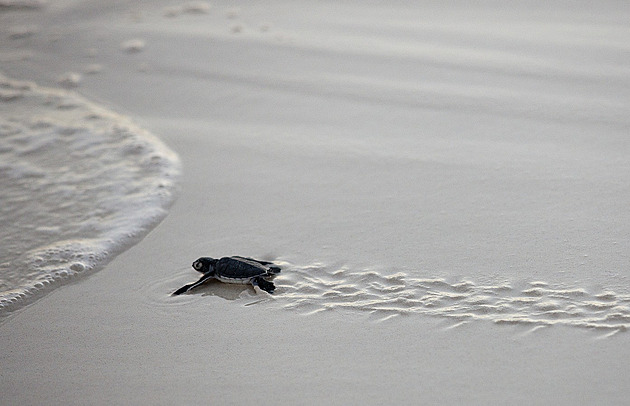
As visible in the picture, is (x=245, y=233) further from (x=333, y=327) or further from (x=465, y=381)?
(x=465, y=381)

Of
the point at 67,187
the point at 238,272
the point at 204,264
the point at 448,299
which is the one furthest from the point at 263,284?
the point at 67,187

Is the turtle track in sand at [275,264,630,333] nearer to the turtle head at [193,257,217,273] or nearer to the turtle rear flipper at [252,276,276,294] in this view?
the turtle rear flipper at [252,276,276,294]

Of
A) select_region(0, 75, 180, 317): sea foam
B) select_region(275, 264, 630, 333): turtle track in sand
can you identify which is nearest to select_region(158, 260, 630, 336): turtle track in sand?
select_region(275, 264, 630, 333): turtle track in sand

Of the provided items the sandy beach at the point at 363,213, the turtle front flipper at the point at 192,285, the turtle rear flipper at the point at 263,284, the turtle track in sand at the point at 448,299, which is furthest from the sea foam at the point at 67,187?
the turtle track in sand at the point at 448,299

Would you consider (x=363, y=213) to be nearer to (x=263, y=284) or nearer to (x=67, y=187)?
(x=263, y=284)

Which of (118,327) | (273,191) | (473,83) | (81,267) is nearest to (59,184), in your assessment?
(81,267)

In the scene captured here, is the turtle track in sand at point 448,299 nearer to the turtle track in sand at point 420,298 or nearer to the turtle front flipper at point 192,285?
the turtle track in sand at point 420,298

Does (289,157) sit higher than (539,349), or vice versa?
(289,157)
